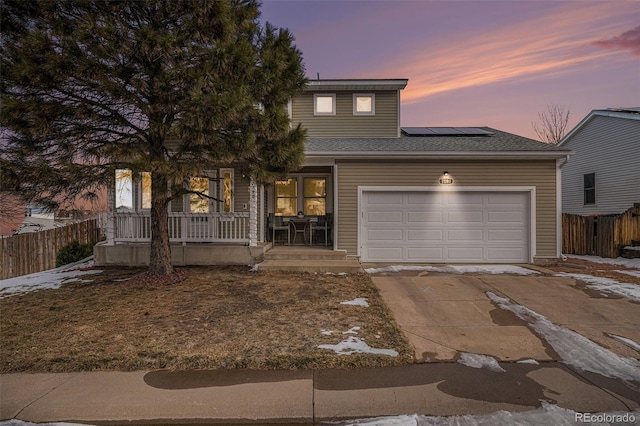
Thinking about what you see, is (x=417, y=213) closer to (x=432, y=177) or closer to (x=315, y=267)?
(x=432, y=177)

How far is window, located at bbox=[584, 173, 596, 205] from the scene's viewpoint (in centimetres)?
1480

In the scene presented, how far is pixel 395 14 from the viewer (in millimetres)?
11305

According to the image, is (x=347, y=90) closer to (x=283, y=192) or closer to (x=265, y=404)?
(x=283, y=192)

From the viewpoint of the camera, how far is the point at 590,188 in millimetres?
15016

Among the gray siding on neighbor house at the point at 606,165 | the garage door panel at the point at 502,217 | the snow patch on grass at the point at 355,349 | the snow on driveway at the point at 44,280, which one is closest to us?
the snow patch on grass at the point at 355,349

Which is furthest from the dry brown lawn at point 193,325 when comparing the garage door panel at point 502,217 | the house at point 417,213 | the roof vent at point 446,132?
the roof vent at point 446,132

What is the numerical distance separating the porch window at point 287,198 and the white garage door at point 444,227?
2.97 m

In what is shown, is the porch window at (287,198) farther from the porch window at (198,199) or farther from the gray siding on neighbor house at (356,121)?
the porch window at (198,199)

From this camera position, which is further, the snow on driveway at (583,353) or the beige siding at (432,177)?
the beige siding at (432,177)

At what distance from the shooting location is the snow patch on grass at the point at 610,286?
5965 mm

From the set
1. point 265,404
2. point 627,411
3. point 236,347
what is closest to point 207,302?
point 236,347

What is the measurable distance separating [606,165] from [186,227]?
17.3m

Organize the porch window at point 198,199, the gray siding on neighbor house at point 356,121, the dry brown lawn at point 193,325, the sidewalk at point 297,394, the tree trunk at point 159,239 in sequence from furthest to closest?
the gray siding on neighbor house at point 356,121 < the porch window at point 198,199 < the tree trunk at point 159,239 < the dry brown lawn at point 193,325 < the sidewalk at point 297,394

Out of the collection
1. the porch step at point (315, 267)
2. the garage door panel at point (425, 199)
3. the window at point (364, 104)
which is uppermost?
the window at point (364, 104)
